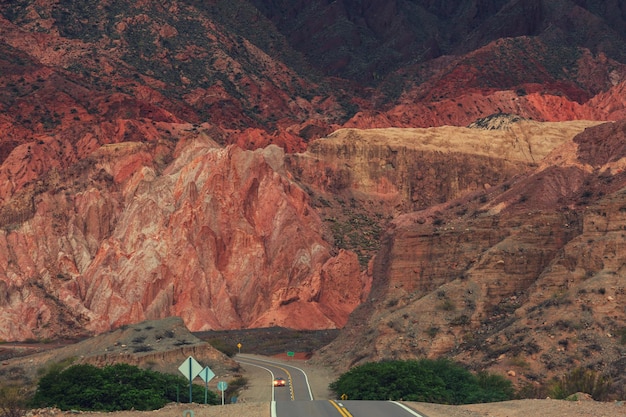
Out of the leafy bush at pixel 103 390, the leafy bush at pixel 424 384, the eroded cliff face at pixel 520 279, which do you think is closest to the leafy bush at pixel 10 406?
the leafy bush at pixel 103 390

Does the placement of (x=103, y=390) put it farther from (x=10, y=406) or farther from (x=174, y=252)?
(x=174, y=252)

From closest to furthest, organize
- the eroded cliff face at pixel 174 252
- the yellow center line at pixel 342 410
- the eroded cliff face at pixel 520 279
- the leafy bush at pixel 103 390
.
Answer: the yellow center line at pixel 342 410 < the leafy bush at pixel 103 390 < the eroded cliff face at pixel 520 279 < the eroded cliff face at pixel 174 252

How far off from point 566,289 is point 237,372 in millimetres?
32650

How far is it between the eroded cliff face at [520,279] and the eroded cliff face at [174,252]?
1862 inches

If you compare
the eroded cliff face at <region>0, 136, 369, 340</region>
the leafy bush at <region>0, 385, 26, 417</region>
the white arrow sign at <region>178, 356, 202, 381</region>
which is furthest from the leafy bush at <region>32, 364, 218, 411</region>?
the eroded cliff face at <region>0, 136, 369, 340</region>

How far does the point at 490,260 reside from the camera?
81.4 meters

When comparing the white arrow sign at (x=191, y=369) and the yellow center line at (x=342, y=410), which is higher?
the white arrow sign at (x=191, y=369)

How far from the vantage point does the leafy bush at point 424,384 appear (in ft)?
190

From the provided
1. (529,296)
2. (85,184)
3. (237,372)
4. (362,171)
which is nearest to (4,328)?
(85,184)

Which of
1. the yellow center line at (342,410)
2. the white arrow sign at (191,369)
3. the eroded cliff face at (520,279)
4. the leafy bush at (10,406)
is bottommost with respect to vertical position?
the leafy bush at (10,406)

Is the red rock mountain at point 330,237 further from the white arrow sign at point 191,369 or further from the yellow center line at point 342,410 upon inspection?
the white arrow sign at point 191,369

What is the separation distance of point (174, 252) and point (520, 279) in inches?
3193

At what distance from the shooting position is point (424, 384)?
59125mm

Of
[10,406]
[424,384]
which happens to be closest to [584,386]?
[424,384]
